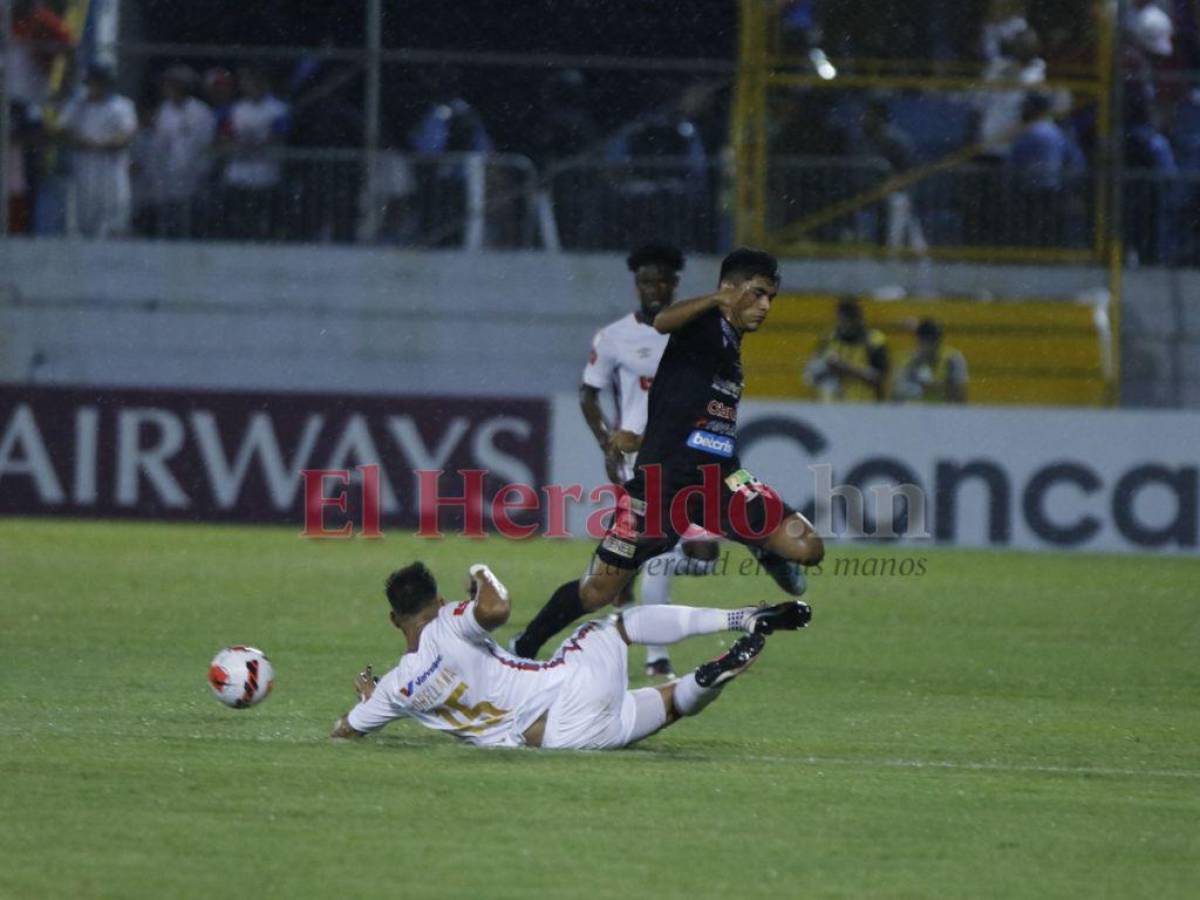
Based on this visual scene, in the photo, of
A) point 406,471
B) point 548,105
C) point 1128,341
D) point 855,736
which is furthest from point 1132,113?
point 855,736

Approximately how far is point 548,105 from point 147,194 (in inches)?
164

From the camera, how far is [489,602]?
750 centimetres

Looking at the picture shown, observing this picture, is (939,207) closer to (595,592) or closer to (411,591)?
(595,592)

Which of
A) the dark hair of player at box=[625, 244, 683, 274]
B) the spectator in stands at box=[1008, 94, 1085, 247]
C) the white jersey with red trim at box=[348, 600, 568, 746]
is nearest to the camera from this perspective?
the white jersey with red trim at box=[348, 600, 568, 746]

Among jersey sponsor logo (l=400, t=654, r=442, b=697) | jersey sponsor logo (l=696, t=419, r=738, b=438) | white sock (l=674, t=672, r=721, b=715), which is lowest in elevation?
white sock (l=674, t=672, r=721, b=715)

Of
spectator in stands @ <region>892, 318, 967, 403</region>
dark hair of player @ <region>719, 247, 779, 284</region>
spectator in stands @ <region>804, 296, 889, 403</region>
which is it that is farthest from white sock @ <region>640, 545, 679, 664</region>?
spectator in stands @ <region>892, 318, 967, 403</region>

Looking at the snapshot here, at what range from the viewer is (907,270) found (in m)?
21.2

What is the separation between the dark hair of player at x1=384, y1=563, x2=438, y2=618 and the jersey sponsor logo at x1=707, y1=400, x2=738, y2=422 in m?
1.63

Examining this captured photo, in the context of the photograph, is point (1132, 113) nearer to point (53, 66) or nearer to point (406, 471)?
point (406, 471)

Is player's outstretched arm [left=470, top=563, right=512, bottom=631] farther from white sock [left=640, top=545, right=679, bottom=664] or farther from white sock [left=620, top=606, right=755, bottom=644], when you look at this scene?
white sock [left=640, top=545, right=679, bottom=664]

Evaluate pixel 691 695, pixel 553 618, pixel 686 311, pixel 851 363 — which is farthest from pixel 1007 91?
pixel 691 695

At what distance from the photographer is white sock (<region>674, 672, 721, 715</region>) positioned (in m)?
7.84

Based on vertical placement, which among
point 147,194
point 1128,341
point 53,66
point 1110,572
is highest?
point 53,66

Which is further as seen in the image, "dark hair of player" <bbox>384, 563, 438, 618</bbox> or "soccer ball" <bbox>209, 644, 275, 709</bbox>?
"soccer ball" <bbox>209, 644, 275, 709</bbox>
